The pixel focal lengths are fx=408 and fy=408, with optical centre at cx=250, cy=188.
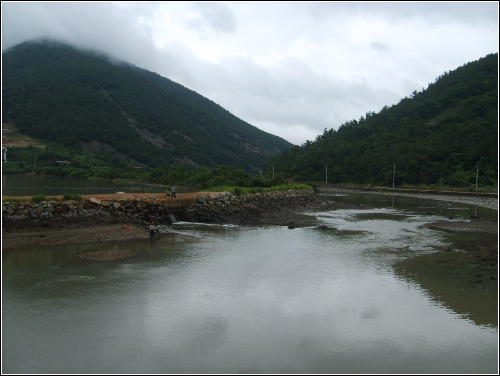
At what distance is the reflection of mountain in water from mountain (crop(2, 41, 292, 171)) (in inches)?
3365

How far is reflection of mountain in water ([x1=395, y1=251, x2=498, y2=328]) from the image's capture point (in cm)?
983

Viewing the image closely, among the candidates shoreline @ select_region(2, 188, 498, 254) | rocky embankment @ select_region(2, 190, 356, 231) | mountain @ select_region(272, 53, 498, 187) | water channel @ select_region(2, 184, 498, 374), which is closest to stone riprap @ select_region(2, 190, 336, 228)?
rocky embankment @ select_region(2, 190, 356, 231)

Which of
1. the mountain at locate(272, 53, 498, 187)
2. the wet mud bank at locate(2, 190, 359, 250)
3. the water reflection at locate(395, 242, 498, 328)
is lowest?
the water reflection at locate(395, 242, 498, 328)

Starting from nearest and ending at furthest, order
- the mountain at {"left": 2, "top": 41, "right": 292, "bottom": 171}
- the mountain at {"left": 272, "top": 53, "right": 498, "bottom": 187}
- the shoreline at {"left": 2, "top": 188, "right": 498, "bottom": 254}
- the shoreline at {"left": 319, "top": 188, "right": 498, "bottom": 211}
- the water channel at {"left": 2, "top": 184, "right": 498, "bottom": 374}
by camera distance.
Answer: the water channel at {"left": 2, "top": 184, "right": 498, "bottom": 374}, the shoreline at {"left": 2, "top": 188, "right": 498, "bottom": 254}, the shoreline at {"left": 319, "top": 188, "right": 498, "bottom": 211}, the mountain at {"left": 272, "top": 53, "right": 498, "bottom": 187}, the mountain at {"left": 2, "top": 41, "right": 292, "bottom": 171}

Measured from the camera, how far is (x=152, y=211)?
75.0 feet

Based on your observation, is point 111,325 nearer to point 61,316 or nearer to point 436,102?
point 61,316

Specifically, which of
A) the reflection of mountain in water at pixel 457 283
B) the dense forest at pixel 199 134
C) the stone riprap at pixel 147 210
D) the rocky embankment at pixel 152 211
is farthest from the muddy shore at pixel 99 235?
the dense forest at pixel 199 134

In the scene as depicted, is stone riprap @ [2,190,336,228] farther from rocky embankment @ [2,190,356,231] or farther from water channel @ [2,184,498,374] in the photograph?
water channel @ [2,184,498,374]

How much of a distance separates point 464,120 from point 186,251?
255ft

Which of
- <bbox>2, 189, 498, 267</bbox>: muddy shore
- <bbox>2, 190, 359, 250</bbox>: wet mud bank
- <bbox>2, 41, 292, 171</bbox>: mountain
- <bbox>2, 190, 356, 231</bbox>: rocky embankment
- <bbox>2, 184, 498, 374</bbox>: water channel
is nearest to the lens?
<bbox>2, 184, 498, 374</bbox>: water channel

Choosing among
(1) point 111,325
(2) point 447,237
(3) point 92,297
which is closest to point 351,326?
(1) point 111,325

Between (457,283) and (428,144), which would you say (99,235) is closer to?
(457,283)

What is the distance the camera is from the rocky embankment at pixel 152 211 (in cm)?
1808

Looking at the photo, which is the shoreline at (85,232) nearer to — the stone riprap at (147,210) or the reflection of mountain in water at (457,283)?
the stone riprap at (147,210)
